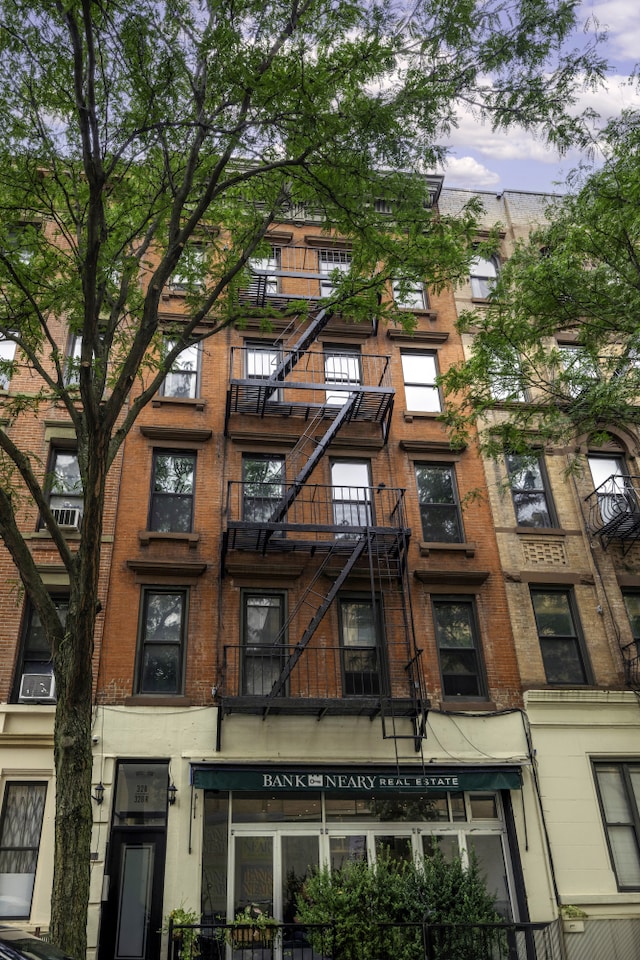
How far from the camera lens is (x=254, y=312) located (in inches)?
487

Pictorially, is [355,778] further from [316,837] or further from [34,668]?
[34,668]

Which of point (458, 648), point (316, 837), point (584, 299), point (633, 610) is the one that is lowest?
point (316, 837)

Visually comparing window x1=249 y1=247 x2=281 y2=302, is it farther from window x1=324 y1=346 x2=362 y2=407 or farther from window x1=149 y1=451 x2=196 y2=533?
window x1=149 y1=451 x2=196 y2=533

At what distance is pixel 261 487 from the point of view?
54.2ft

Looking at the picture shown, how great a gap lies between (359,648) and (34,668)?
6.19 meters

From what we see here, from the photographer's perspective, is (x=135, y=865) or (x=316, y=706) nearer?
(x=135, y=865)

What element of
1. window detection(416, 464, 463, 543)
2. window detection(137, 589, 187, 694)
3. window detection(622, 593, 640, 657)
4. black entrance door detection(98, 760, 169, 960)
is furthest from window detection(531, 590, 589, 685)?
black entrance door detection(98, 760, 169, 960)

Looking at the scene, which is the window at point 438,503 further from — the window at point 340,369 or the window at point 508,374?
the window at point 508,374

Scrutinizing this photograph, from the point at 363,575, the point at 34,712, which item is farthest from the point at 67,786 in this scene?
the point at 363,575

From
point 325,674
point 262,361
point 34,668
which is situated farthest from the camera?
point 262,361

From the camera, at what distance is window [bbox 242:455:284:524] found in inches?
635

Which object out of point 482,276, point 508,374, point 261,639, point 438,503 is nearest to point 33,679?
point 261,639

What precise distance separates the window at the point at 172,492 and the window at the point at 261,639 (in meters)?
2.23

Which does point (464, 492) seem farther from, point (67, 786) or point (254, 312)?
point (67, 786)
